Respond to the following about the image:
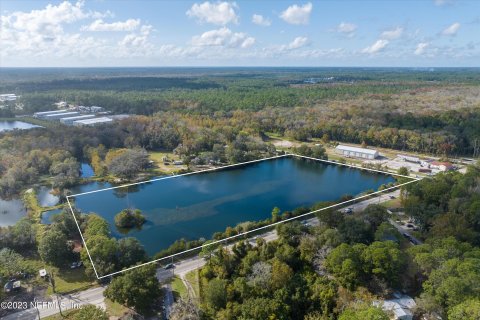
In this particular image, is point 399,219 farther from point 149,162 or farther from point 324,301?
point 149,162

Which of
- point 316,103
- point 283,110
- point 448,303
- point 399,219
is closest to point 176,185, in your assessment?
point 399,219

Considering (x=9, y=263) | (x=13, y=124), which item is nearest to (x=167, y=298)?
(x=9, y=263)

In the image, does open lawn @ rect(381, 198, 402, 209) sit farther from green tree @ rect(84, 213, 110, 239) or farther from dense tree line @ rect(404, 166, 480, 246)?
green tree @ rect(84, 213, 110, 239)

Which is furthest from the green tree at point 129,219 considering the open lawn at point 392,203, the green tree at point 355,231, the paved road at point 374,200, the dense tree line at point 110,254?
the open lawn at point 392,203

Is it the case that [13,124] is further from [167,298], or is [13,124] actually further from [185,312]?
[185,312]

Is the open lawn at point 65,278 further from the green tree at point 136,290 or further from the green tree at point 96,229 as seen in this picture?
the green tree at point 136,290
